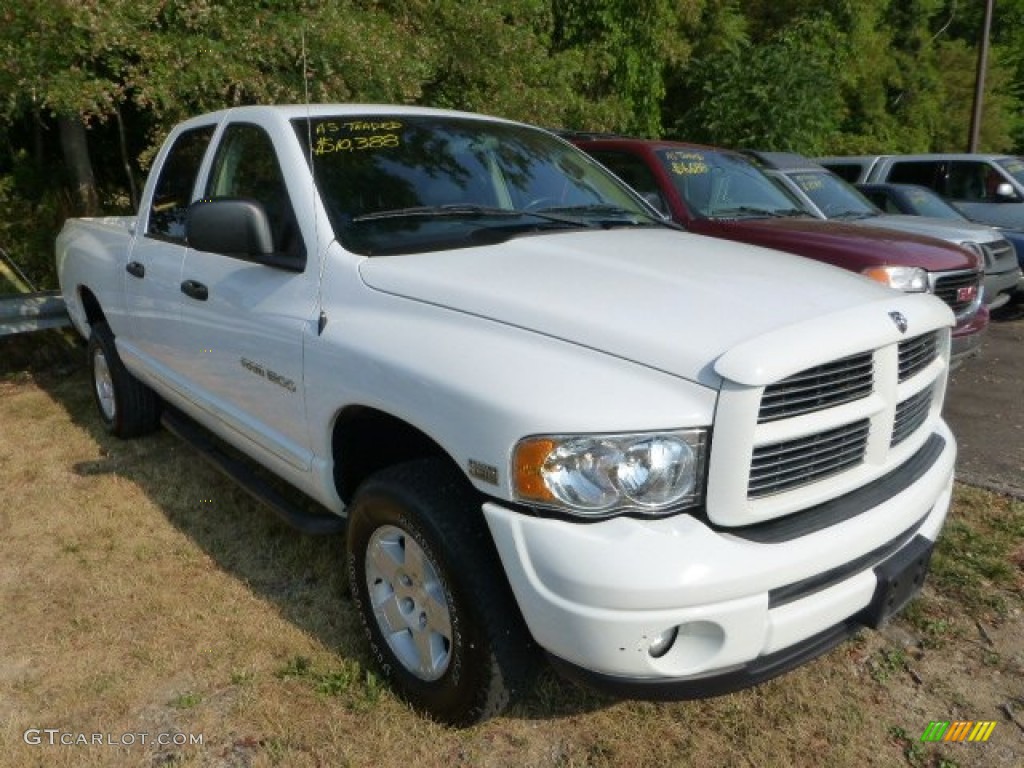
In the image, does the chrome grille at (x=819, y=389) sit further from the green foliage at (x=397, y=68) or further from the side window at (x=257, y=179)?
the green foliage at (x=397, y=68)

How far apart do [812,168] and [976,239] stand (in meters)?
1.87

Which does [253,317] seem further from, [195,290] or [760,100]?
[760,100]

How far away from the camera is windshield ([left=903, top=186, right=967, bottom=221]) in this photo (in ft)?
30.7

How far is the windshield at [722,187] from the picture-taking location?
607cm

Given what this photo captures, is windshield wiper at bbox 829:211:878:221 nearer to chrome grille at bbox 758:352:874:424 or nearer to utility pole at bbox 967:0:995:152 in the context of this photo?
chrome grille at bbox 758:352:874:424

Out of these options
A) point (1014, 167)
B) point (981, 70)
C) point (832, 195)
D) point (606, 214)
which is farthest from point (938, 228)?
point (981, 70)

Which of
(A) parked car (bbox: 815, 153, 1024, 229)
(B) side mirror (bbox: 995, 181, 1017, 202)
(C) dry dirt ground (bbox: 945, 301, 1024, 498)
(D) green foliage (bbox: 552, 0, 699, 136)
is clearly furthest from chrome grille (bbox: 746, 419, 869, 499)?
(D) green foliage (bbox: 552, 0, 699, 136)

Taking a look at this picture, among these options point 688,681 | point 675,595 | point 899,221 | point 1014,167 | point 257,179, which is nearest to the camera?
point 675,595

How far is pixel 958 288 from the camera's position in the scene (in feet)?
18.0

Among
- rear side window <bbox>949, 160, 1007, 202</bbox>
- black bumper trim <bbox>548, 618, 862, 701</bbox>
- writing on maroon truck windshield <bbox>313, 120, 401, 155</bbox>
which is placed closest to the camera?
black bumper trim <bbox>548, 618, 862, 701</bbox>

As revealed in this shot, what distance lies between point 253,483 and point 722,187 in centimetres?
423

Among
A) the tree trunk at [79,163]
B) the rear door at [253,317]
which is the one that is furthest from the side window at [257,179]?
the tree trunk at [79,163]

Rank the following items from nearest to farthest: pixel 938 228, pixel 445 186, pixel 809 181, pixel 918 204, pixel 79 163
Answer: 1. pixel 445 186
2. pixel 938 228
3. pixel 809 181
4. pixel 79 163
5. pixel 918 204

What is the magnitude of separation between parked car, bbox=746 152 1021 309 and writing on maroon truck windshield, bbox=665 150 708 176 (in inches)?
39.2
